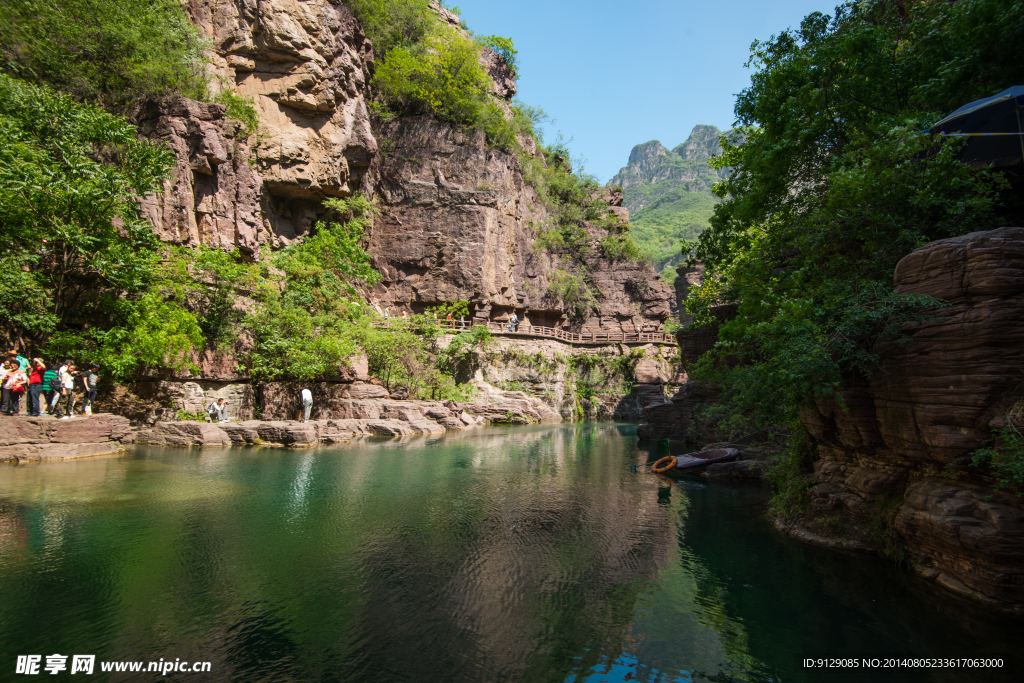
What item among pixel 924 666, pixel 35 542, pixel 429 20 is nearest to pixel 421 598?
pixel 924 666

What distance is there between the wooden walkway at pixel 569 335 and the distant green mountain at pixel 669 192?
90.8ft

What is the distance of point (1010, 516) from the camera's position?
4.59m

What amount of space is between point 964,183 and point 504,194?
98.3 feet

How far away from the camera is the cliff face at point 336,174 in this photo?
20.3m

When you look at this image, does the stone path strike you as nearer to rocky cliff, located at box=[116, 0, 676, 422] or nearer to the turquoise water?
rocky cliff, located at box=[116, 0, 676, 422]

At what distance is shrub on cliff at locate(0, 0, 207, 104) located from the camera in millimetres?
19125

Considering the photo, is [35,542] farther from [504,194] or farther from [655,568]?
[504,194]

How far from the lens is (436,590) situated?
5414mm

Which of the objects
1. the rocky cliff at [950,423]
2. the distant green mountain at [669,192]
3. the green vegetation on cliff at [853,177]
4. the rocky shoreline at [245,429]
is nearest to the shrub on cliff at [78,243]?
the rocky shoreline at [245,429]

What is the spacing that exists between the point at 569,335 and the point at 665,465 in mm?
24126

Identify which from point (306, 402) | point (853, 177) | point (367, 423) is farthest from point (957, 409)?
point (306, 402)

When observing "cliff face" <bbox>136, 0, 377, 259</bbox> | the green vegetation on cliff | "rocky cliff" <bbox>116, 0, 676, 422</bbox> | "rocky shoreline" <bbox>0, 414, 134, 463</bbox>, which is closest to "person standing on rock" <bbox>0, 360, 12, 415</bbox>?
"rocky shoreline" <bbox>0, 414, 134, 463</bbox>

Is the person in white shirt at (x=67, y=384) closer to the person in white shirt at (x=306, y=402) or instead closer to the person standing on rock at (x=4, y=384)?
the person standing on rock at (x=4, y=384)

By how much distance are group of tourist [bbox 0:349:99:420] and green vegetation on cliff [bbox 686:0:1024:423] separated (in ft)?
51.4
